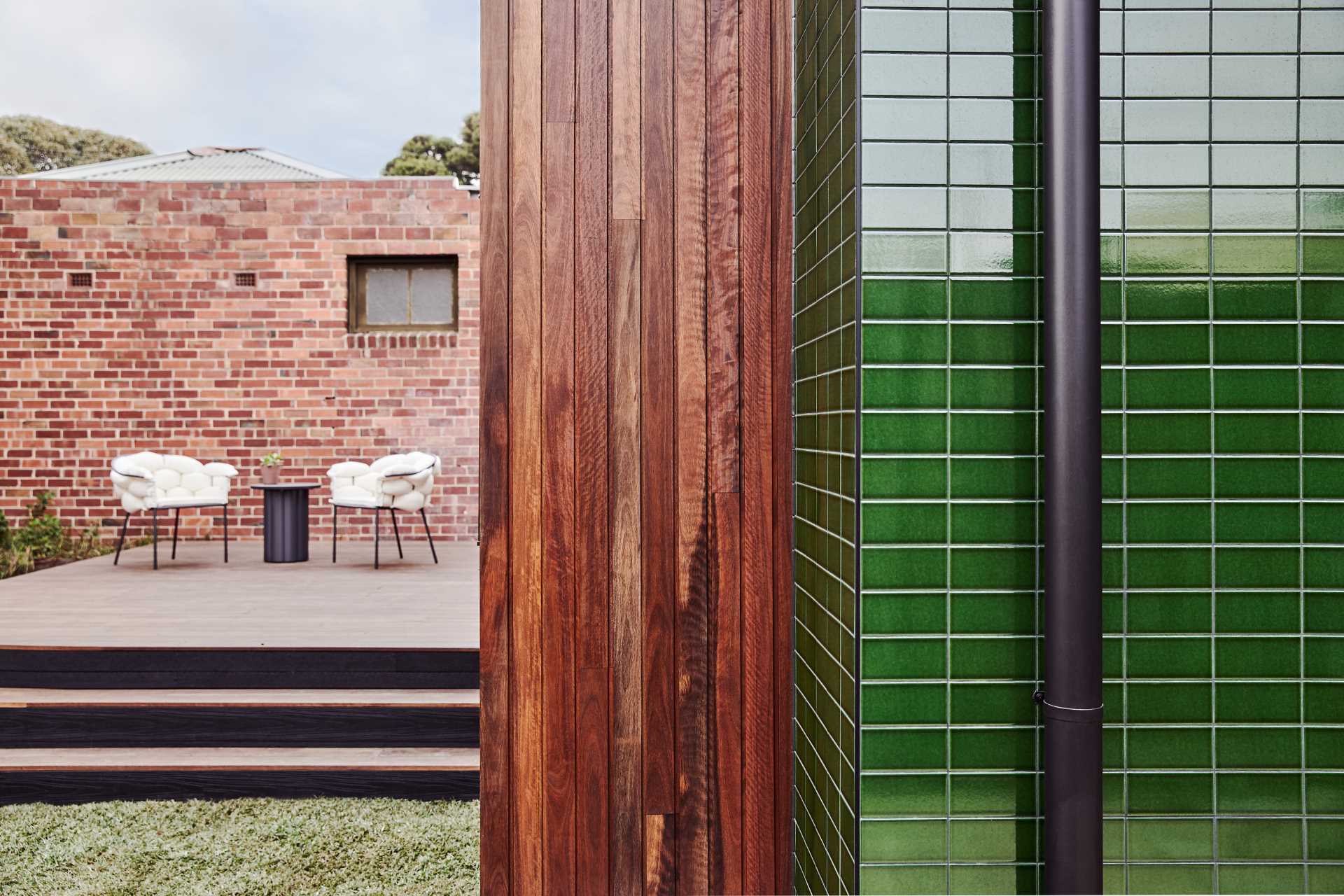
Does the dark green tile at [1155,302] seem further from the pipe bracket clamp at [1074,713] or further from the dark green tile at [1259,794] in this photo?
the dark green tile at [1259,794]

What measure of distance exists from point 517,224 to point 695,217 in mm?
332

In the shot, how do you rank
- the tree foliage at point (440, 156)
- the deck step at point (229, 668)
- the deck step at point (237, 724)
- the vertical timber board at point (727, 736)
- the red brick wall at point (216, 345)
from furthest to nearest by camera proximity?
1. the tree foliage at point (440, 156)
2. the red brick wall at point (216, 345)
3. the deck step at point (229, 668)
4. the deck step at point (237, 724)
5. the vertical timber board at point (727, 736)

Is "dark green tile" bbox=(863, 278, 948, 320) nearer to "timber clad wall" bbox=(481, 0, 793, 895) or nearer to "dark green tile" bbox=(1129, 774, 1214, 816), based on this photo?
"timber clad wall" bbox=(481, 0, 793, 895)

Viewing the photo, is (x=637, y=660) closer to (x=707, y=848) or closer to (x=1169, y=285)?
(x=707, y=848)

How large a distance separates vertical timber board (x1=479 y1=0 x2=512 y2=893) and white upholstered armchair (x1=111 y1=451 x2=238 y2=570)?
4293 millimetres

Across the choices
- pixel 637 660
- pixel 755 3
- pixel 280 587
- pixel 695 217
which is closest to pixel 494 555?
pixel 637 660

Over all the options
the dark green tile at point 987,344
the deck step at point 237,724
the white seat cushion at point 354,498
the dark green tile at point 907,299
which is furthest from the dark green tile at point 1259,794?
the white seat cushion at point 354,498

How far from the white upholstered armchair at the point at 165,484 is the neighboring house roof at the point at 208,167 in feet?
10.5

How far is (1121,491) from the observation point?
1053 millimetres

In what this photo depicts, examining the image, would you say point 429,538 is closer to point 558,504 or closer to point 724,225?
point 558,504

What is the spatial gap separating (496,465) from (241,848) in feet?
5.14

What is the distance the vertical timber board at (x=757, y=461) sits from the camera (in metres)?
1.43

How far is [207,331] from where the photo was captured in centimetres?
626

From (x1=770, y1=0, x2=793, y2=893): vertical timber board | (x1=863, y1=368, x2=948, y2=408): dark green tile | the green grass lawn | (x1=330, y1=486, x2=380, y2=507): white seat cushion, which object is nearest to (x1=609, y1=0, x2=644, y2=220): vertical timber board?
(x1=770, y1=0, x2=793, y2=893): vertical timber board
